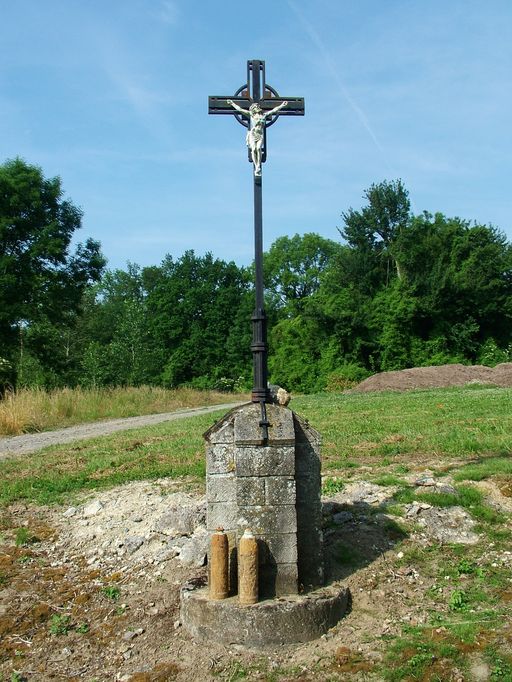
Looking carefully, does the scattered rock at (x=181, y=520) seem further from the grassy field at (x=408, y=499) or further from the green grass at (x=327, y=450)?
the green grass at (x=327, y=450)

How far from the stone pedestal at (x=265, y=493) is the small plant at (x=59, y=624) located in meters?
1.32

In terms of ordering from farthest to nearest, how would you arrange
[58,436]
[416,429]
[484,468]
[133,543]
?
1. [58,436]
2. [416,429]
3. [484,468]
4. [133,543]

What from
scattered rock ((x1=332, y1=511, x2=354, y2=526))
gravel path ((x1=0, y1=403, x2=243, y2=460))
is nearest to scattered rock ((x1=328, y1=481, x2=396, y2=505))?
scattered rock ((x1=332, y1=511, x2=354, y2=526))

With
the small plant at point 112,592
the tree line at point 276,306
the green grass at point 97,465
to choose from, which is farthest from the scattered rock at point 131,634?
the tree line at point 276,306

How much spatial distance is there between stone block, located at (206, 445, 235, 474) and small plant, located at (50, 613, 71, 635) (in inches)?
62.2

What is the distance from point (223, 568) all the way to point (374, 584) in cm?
128

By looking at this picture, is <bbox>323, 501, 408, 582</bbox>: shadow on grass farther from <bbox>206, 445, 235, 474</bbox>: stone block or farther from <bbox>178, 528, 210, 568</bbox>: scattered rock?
<bbox>206, 445, 235, 474</bbox>: stone block

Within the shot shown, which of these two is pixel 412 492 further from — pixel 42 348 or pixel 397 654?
pixel 42 348

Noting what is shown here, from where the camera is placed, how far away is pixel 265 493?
4.70m

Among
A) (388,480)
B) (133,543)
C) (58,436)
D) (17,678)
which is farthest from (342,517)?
(58,436)

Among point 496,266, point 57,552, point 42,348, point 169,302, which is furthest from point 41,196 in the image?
point 57,552

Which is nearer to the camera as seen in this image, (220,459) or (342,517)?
(220,459)

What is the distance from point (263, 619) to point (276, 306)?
47.5 m

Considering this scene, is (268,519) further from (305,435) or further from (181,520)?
(181,520)
